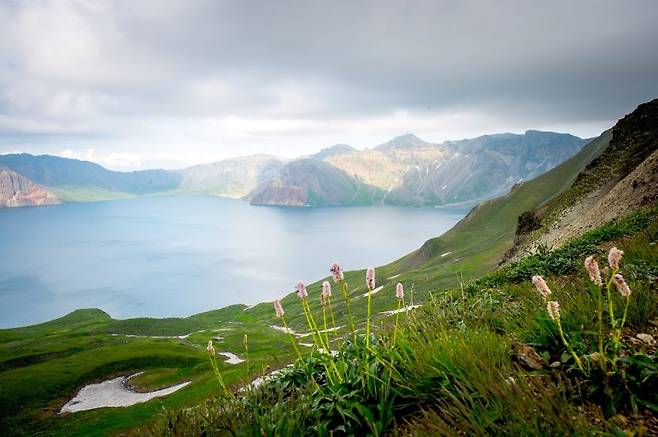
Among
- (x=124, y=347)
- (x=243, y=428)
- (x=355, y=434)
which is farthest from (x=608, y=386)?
(x=124, y=347)

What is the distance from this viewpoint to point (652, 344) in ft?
15.0

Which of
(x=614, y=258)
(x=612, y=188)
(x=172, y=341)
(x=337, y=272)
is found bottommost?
(x=172, y=341)

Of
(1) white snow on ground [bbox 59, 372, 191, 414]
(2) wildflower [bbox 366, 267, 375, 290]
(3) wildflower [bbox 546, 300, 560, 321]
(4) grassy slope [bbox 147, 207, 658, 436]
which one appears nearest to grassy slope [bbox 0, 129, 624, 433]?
(4) grassy slope [bbox 147, 207, 658, 436]

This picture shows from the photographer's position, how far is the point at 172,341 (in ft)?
319

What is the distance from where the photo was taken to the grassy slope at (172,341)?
47.6 metres

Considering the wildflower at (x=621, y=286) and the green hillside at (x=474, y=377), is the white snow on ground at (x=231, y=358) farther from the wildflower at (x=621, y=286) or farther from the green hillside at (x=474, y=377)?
the wildflower at (x=621, y=286)

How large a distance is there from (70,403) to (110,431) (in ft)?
84.1

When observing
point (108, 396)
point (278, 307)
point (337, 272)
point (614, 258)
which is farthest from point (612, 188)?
point (108, 396)

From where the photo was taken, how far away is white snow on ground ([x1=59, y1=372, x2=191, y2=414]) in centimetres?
5291

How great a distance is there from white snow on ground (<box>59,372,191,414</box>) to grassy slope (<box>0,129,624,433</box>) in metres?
2.35

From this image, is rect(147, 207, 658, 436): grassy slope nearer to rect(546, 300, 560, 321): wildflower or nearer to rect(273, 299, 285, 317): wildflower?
rect(546, 300, 560, 321): wildflower

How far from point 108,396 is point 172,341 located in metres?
40.0

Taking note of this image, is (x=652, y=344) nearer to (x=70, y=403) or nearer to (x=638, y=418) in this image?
(x=638, y=418)

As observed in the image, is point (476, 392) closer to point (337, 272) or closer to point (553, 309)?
point (553, 309)
